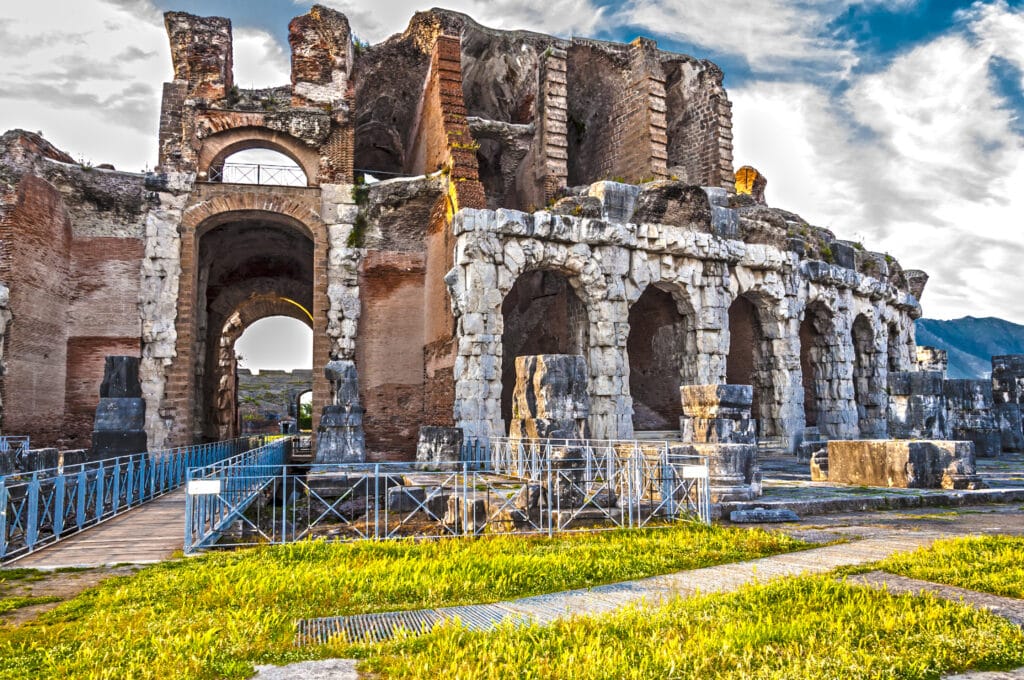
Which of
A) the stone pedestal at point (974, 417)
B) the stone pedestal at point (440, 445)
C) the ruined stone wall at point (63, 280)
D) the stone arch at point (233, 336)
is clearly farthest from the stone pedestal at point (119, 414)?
the stone pedestal at point (974, 417)

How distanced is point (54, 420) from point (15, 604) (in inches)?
486

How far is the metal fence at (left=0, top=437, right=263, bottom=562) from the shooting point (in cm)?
702

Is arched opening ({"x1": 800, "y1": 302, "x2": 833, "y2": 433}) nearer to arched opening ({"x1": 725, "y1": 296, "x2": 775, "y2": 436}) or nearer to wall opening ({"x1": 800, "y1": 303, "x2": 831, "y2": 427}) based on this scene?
wall opening ({"x1": 800, "y1": 303, "x2": 831, "y2": 427})

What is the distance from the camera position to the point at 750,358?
61.2 ft

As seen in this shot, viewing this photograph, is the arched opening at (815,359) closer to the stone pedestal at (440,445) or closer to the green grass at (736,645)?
the stone pedestal at (440,445)

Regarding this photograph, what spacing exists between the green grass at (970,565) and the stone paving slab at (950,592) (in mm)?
110

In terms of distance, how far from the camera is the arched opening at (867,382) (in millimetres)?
20188

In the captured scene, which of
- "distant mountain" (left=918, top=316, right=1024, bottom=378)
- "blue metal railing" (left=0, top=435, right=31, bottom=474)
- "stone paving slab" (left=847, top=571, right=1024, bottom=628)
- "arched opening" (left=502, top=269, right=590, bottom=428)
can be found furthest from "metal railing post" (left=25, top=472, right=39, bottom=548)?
"distant mountain" (left=918, top=316, right=1024, bottom=378)

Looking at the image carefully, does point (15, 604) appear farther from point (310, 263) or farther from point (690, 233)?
point (310, 263)

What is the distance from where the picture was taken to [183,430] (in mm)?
16062

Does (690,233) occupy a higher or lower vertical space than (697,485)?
higher

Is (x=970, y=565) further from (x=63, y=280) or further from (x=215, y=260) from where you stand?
(x=215, y=260)

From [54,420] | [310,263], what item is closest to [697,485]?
[54,420]

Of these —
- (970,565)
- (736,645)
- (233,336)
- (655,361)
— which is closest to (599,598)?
(736,645)
